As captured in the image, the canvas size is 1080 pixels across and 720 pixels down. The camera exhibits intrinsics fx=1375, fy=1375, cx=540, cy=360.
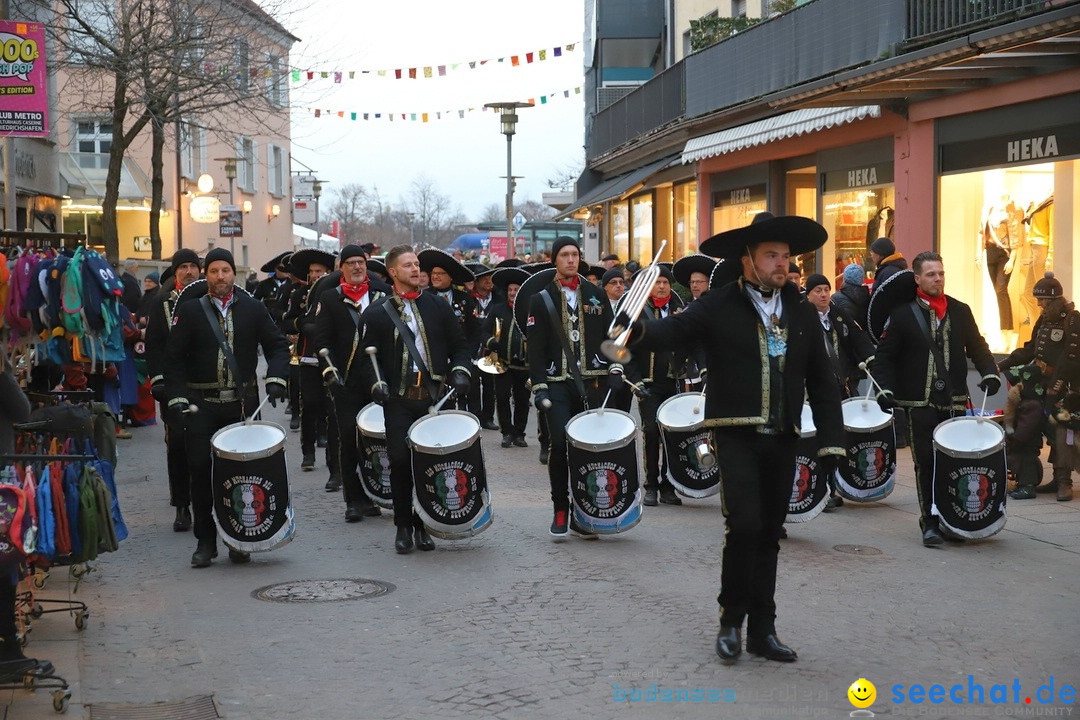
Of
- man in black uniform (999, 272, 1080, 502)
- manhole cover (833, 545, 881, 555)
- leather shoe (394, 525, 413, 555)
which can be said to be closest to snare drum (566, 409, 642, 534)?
leather shoe (394, 525, 413, 555)

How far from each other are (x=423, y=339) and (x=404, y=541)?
4.41ft

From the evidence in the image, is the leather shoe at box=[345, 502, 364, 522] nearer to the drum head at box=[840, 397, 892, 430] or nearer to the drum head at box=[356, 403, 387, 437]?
the drum head at box=[356, 403, 387, 437]

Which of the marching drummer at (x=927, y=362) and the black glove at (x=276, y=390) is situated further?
the marching drummer at (x=927, y=362)

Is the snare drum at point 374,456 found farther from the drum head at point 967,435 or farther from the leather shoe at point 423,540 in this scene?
the drum head at point 967,435

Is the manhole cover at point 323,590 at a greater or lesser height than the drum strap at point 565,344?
lesser

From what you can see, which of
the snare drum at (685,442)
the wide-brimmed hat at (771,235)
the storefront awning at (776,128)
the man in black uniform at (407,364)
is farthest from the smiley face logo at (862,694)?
the storefront awning at (776,128)

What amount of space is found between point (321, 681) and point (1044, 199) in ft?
37.7

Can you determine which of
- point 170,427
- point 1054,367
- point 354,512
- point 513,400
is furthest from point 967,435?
point 513,400

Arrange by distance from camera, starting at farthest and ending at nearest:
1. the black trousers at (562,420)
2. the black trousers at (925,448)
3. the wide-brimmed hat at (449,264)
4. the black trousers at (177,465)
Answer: the wide-brimmed hat at (449,264), the black trousers at (177,465), the black trousers at (562,420), the black trousers at (925,448)

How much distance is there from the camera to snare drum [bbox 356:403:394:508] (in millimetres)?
10094

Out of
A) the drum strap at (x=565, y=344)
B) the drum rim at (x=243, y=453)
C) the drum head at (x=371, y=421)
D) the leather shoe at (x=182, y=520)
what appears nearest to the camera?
the drum rim at (x=243, y=453)

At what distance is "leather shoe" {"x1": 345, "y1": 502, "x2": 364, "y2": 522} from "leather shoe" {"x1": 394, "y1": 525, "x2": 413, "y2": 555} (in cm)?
122

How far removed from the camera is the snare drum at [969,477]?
350 inches

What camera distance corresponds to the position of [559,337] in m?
9.41
